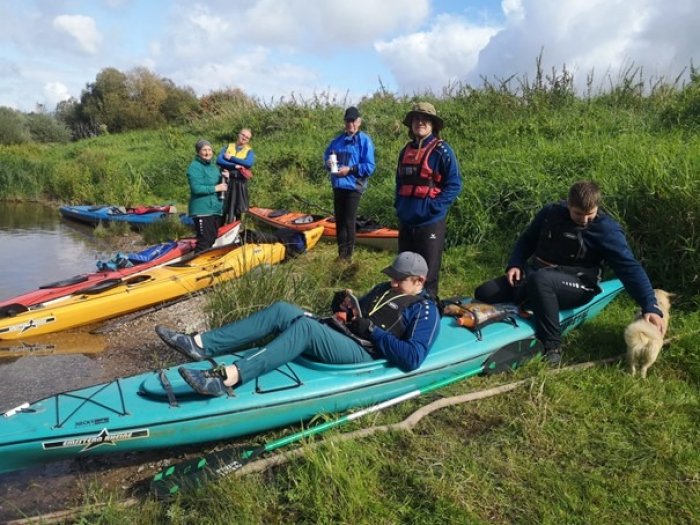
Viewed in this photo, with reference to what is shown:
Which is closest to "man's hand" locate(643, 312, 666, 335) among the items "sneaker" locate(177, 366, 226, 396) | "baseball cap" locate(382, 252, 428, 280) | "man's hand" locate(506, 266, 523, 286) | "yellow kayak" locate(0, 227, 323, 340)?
"man's hand" locate(506, 266, 523, 286)

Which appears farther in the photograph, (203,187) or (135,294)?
(203,187)

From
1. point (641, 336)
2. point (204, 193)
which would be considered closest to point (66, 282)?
point (204, 193)

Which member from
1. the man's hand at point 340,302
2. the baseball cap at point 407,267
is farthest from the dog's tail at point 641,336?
the man's hand at point 340,302

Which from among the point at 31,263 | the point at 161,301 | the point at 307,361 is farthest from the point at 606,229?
the point at 31,263

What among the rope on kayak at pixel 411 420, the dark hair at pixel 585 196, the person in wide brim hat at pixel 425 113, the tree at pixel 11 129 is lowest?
the rope on kayak at pixel 411 420

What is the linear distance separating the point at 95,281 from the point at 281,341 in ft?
11.6

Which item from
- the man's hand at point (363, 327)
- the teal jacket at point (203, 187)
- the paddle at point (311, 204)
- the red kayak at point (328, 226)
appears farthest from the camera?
the paddle at point (311, 204)

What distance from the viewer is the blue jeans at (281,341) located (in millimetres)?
3035

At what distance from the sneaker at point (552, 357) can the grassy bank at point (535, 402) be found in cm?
13

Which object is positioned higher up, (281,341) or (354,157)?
(354,157)

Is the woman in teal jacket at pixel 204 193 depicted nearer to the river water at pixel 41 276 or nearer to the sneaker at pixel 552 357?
the river water at pixel 41 276

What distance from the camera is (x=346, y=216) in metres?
6.23

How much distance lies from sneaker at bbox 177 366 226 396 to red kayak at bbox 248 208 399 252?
427 cm

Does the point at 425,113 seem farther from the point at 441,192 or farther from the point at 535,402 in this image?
the point at 535,402
